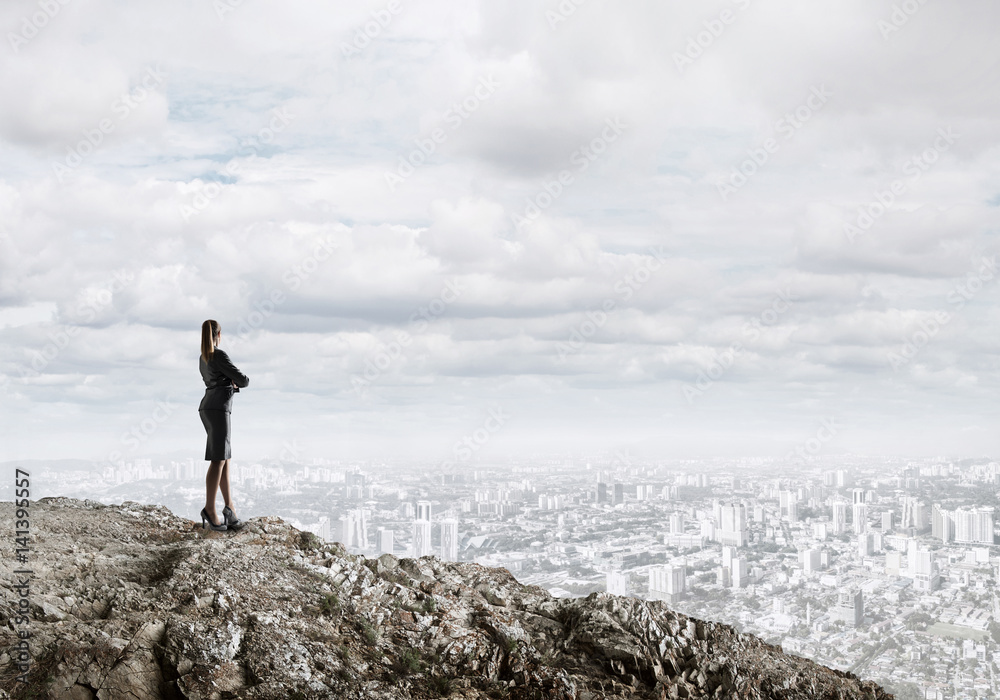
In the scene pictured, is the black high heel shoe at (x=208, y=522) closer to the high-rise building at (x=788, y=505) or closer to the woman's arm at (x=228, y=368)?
the woman's arm at (x=228, y=368)

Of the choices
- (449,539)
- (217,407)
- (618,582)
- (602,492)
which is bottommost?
(618,582)

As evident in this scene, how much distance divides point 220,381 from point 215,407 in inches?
17.0

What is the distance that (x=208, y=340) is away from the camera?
1045 cm

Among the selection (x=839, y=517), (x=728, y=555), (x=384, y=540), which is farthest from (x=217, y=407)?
(x=839, y=517)

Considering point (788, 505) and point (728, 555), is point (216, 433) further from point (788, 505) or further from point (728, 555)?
point (788, 505)

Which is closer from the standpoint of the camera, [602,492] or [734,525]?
[734,525]

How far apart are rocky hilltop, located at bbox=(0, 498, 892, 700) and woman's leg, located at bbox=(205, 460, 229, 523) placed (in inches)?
31.3

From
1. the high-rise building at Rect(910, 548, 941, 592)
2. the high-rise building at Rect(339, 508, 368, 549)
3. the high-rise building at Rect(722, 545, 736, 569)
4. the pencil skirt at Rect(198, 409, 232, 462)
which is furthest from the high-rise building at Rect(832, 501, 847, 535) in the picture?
the pencil skirt at Rect(198, 409, 232, 462)

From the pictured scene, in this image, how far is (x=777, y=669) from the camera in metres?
8.34

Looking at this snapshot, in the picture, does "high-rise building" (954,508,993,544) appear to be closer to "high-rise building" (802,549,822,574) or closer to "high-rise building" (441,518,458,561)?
"high-rise building" (802,549,822,574)

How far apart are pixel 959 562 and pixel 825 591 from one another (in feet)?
45.7

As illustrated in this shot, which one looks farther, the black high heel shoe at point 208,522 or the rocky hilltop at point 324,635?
the black high heel shoe at point 208,522

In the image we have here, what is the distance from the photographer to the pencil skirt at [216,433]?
10562mm

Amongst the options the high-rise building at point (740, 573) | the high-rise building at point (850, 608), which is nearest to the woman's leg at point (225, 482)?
the high-rise building at point (850, 608)
